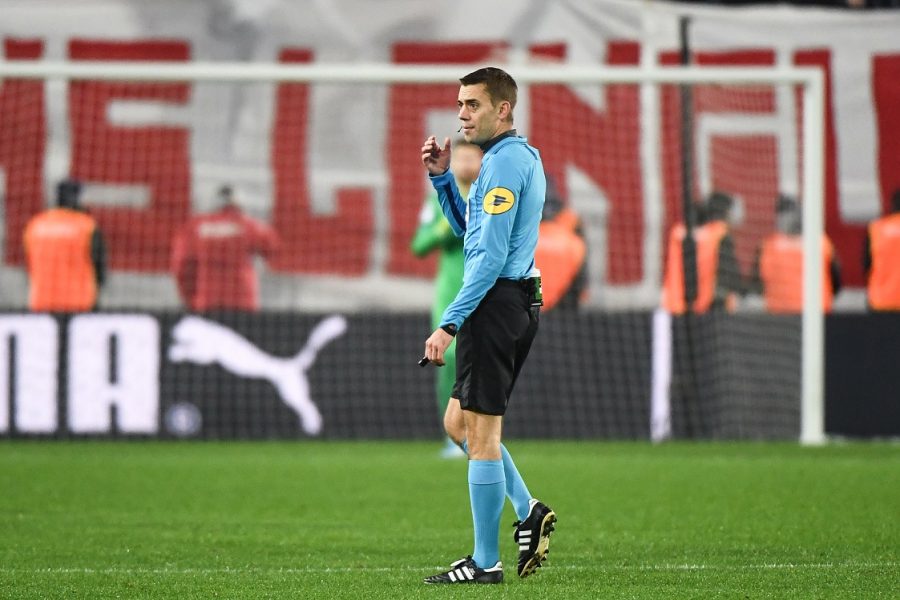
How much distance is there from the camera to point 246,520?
855 centimetres

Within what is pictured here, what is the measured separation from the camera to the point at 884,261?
52.8ft

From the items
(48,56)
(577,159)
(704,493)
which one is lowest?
(704,493)

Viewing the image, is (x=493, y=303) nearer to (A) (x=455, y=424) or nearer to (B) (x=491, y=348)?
(B) (x=491, y=348)

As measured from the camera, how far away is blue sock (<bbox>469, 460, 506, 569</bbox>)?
243 inches

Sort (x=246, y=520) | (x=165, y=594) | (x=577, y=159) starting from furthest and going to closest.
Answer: (x=577, y=159) → (x=246, y=520) → (x=165, y=594)

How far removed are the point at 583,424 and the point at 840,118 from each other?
5.80 meters

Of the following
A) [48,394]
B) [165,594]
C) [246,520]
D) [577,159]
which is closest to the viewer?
[165,594]

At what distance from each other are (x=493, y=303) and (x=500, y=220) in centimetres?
32

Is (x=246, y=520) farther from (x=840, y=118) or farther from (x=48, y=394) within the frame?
(x=840, y=118)

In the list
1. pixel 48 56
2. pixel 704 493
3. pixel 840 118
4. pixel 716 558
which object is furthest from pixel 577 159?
pixel 716 558

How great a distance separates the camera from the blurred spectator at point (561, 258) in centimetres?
1577

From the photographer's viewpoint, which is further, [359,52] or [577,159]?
[359,52]

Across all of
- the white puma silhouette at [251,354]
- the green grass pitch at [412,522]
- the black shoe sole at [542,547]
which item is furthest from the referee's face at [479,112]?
the white puma silhouette at [251,354]

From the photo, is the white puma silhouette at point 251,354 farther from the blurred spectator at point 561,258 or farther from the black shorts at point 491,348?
the black shorts at point 491,348
